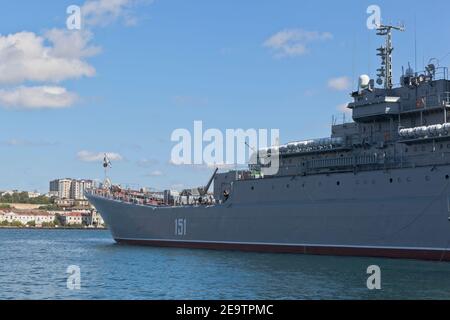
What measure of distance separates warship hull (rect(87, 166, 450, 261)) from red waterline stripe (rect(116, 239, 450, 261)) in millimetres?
49

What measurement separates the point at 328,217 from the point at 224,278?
1083 cm

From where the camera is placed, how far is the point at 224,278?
2595 cm

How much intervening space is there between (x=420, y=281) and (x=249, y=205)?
17.0m

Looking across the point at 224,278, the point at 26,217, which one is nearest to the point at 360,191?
the point at 224,278

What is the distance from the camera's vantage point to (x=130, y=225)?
48812 mm

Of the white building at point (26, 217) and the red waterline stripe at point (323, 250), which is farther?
the white building at point (26, 217)

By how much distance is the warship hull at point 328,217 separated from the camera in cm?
3066

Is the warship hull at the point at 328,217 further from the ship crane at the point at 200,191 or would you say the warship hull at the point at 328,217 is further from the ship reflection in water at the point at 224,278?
the ship crane at the point at 200,191

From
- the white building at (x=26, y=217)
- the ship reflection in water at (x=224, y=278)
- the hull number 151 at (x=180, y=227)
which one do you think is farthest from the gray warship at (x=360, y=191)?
the white building at (x=26, y=217)

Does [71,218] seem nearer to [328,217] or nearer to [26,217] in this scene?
[26,217]

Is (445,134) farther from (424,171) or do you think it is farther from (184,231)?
(184,231)

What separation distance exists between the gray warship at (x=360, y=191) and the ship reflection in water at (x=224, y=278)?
143 centimetres

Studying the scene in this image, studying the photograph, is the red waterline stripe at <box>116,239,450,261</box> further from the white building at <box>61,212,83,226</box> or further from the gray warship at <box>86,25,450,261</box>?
the white building at <box>61,212,83,226</box>
